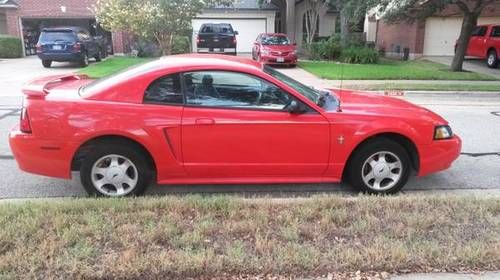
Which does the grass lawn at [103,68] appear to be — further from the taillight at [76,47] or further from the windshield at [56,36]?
the windshield at [56,36]

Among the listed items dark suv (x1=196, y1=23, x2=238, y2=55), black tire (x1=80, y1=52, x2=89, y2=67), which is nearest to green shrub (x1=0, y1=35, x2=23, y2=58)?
black tire (x1=80, y1=52, x2=89, y2=67)

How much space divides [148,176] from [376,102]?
262cm

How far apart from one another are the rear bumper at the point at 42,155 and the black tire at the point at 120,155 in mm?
182

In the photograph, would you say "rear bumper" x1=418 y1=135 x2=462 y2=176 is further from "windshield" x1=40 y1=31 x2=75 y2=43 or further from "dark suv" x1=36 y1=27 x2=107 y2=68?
"windshield" x1=40 y1=31 x2=75 y2=43

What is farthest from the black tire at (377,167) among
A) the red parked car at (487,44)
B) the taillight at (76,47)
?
the red parked car at (487,44)

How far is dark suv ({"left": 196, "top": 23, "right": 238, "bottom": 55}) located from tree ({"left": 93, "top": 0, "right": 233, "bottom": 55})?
4.85 metres

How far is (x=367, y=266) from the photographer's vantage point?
3.29 m

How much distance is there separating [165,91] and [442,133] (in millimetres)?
2936

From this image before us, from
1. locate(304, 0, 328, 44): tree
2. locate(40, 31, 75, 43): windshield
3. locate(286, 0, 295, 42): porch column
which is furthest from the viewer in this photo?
locate(286, 0, 295, 42): porch column

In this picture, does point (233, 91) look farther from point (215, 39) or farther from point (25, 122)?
point (215, 39)

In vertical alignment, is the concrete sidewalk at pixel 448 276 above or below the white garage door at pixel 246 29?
below

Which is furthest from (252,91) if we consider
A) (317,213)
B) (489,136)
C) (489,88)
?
(489,88)

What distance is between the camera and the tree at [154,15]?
733 inches

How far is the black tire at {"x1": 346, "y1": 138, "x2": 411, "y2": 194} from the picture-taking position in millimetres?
4988
